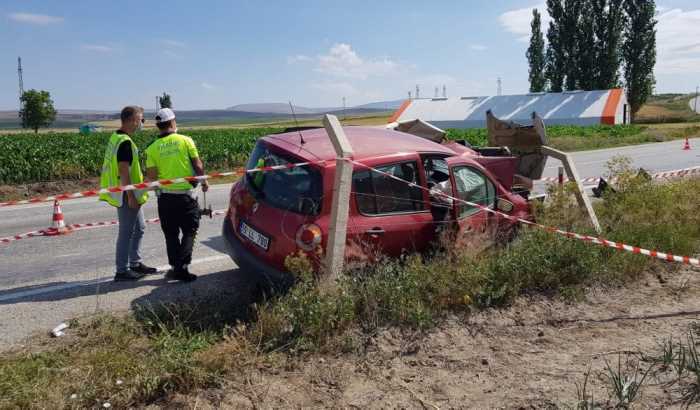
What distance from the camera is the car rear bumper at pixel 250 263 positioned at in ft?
15.8

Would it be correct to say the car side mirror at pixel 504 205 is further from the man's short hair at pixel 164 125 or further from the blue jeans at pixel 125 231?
the blue jeans at pixel 125 231

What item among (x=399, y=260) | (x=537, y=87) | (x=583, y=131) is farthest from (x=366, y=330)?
(x=537, y=87)

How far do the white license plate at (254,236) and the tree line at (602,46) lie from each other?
190 feet

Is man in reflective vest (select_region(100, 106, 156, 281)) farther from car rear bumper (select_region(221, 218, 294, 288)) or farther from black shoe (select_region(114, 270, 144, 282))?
car rear bumper (select_region(221, 218, 294, 288))

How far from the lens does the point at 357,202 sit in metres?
5.16

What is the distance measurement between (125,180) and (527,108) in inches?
2061

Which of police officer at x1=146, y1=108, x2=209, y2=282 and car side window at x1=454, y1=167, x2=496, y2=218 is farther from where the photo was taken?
car side window at x1=454, y1=167, x2=496, y2=218

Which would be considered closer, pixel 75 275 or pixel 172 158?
pixel 172 158

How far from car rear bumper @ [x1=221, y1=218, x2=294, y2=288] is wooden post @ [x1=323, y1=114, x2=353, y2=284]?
1.24 ft

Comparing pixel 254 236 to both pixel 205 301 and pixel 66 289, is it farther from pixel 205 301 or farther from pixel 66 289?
pixel 66 289

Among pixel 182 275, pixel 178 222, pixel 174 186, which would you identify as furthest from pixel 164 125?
pixel 182 275

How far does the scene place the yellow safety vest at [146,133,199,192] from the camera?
19.1 ft

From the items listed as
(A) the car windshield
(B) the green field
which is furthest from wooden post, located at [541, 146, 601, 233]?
(B) the green field

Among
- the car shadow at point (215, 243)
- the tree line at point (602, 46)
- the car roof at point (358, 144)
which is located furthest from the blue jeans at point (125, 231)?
the tree line at point (602, 46)
